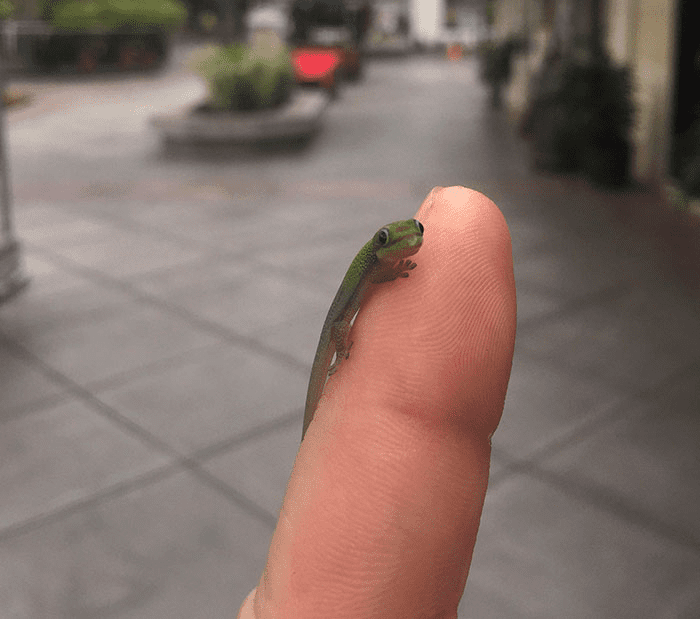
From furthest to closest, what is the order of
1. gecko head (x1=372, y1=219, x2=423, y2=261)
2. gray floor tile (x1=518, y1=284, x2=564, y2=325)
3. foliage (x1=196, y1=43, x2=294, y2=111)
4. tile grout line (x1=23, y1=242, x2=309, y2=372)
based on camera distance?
foliage (x1=196, y1=43, x2=294, y2=111)
gray floor tile (x1=518, y1=284, x2=564, y2=325)
tile grout line (x1=23, y1=242, x2=309, y2=372)
gecko head (x1=372, y1=219, x2=423, y2=261)

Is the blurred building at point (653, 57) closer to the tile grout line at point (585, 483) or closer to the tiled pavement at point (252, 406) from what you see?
the tiled pavement at point (252, 406)

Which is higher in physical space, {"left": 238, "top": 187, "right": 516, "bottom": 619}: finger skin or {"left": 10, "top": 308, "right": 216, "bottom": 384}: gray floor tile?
{"left": 238, "top": 187, "right": 516, "bottom": 619}: finger skin

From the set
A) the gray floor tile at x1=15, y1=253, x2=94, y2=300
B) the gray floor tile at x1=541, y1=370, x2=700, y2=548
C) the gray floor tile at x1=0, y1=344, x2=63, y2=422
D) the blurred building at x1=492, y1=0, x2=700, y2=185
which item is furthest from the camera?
the blurred building at x1=492, y1=0, x2=700, y2=185

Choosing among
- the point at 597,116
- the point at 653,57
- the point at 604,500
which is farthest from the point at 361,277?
the point at 653,57

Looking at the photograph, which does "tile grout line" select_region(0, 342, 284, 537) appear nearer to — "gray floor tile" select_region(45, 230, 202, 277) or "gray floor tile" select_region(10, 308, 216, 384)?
"gray floor tile" select_region(10, 308, 216, 384)

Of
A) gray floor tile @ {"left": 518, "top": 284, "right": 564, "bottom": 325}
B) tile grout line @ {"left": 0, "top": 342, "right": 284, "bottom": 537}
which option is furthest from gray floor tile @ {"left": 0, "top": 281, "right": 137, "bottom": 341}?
gray floor tile @ {"left": 518, "top": 284, "right": 564, "bottom": 325}

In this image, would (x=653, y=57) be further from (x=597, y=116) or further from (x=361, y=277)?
(x=361, y=277)
